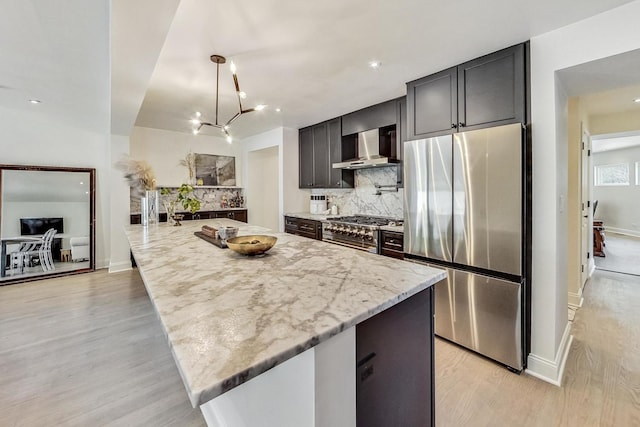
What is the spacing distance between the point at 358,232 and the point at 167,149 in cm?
393

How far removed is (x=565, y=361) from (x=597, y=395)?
378 millimetres

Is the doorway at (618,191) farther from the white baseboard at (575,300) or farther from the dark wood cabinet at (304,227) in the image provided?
the dark wood cabinet at (304,227)

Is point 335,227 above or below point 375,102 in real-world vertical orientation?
below

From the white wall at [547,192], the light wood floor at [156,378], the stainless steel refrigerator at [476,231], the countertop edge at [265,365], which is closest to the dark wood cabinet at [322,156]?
the stainless steel refrigerator at [476,231]

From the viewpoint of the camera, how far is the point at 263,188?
6.18 meters

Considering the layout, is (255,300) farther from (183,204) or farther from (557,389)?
(183,204)

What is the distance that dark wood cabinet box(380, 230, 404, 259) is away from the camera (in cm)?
291

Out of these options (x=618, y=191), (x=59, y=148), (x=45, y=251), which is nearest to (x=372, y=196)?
(x=59, y=148)

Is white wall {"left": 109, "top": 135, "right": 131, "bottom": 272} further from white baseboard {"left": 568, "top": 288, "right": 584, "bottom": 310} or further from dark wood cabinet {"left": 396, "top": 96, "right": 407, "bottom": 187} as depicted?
white baseboard {"left": 568, "top": 288, "right": 584, "bottom": 310}

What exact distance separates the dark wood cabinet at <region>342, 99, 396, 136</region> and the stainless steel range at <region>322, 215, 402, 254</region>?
1.21 m

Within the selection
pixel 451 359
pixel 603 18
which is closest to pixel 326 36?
pixel 603 18

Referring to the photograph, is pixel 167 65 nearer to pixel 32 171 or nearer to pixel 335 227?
pixel 335 227

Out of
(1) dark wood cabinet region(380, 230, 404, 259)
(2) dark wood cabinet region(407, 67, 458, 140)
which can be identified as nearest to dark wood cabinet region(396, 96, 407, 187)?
(2) dark wood cabinet region(407, 67, 458, 140)

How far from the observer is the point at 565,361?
2207 millimetres
